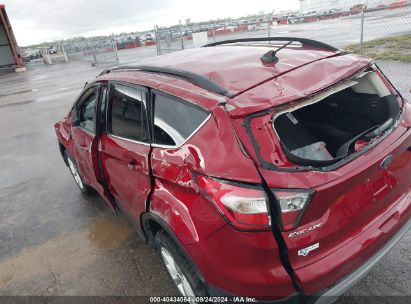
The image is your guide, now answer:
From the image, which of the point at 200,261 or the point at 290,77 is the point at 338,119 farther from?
the point at 200,261

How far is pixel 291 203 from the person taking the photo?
67.4 inches

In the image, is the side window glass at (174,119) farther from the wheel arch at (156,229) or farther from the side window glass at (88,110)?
the side window glass at (88,110)

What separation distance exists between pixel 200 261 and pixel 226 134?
73cm

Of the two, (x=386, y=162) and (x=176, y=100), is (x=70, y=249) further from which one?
(x=386, y=162)

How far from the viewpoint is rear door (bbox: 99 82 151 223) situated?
2443mm

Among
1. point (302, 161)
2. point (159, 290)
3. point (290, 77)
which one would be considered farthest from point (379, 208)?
point (159, 290)

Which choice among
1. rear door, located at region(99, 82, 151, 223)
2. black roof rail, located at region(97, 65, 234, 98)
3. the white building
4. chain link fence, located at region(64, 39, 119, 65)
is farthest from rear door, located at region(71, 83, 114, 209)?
chain link fence, located at region(64, 39, 119, 65)

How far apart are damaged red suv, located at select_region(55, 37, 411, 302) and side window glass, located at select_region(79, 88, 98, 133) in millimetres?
773

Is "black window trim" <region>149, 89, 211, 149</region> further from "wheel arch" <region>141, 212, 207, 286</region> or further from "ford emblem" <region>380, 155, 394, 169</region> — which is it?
"ford emblem" <region>380, 155, 394, 169</region>

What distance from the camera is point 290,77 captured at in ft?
6.98

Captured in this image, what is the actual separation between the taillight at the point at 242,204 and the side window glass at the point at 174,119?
42 cm

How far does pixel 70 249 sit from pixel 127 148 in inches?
62.7

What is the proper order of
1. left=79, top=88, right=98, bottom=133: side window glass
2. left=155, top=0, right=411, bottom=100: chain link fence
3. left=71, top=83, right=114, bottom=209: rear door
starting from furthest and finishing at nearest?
left=155, top=0, right=411, bottom=100: chain link fence
left=79, top=88, right=98, bottom=133: side window glass
left=71, top=83, right=114, bottom=209: rear door

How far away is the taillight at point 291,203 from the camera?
171 cm
